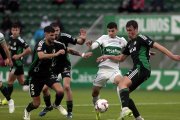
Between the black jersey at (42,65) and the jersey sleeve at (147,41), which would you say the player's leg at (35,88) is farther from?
the jersey sleeve at (147,41)

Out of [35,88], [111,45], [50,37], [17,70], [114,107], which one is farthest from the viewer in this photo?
[17,70]

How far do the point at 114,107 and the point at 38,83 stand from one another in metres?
4.62

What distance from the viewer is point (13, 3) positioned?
117 ft

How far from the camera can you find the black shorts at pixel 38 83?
1536cm

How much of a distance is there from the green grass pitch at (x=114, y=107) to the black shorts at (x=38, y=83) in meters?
0.99

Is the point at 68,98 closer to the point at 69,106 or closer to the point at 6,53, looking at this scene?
the point at 69,106

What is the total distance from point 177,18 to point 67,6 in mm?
9612

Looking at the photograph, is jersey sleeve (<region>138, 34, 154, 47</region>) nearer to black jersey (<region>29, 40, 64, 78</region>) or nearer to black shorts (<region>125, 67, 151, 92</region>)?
black shorts (<region>125, 67, 151, 92</region>)

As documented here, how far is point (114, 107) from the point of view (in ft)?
64.0

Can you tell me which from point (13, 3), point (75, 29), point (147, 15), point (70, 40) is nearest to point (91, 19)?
point (75, 29)

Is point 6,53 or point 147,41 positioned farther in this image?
point 6,53

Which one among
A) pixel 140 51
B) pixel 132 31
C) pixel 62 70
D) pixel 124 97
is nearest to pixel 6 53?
pixel 62 70

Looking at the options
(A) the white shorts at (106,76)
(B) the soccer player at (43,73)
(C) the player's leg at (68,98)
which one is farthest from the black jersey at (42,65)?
(A) the white shorts at (106,76)

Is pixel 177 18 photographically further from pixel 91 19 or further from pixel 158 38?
pixel 91 19
